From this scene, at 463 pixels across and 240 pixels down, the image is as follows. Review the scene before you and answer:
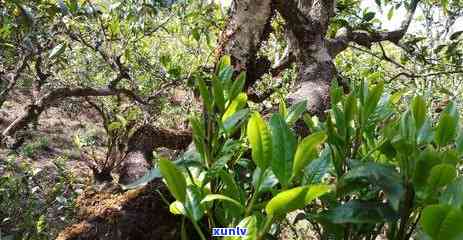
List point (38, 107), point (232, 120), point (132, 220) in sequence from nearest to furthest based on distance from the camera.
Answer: point (232, 120)
point (132, 220)
point (38, 107)

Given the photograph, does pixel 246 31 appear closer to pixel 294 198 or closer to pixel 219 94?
pixel 219 94

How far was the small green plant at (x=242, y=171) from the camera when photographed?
60 centimetres

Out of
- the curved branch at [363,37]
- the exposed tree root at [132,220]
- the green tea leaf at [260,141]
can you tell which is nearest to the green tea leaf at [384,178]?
the green tea leaf at [260,141]

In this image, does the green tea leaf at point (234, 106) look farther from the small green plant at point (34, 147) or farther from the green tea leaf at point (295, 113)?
the small green plant at point (34, 147)

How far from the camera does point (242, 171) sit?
3.09 feet

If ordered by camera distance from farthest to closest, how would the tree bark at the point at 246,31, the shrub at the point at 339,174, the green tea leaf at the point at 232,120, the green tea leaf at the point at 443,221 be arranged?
the tree bark at the point at 246,31 < the green tea leaf at the point at 232,120 < the shrub at the point at 339,174 < the green tea leaf at the point at 443,221

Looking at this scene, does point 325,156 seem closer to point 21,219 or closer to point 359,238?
point 359,238

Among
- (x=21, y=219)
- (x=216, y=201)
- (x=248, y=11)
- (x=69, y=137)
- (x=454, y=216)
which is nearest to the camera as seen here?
(x=454, y=216)

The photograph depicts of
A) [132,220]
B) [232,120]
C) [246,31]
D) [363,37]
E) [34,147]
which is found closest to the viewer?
[232,120]

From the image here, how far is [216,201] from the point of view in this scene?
2.68 ft

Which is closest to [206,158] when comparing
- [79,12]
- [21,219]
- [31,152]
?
[79,12]

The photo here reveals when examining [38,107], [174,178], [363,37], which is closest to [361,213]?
[174,178]

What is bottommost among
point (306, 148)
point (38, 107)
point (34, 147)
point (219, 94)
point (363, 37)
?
point (306, 148)

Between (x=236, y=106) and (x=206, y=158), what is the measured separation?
120 mm
